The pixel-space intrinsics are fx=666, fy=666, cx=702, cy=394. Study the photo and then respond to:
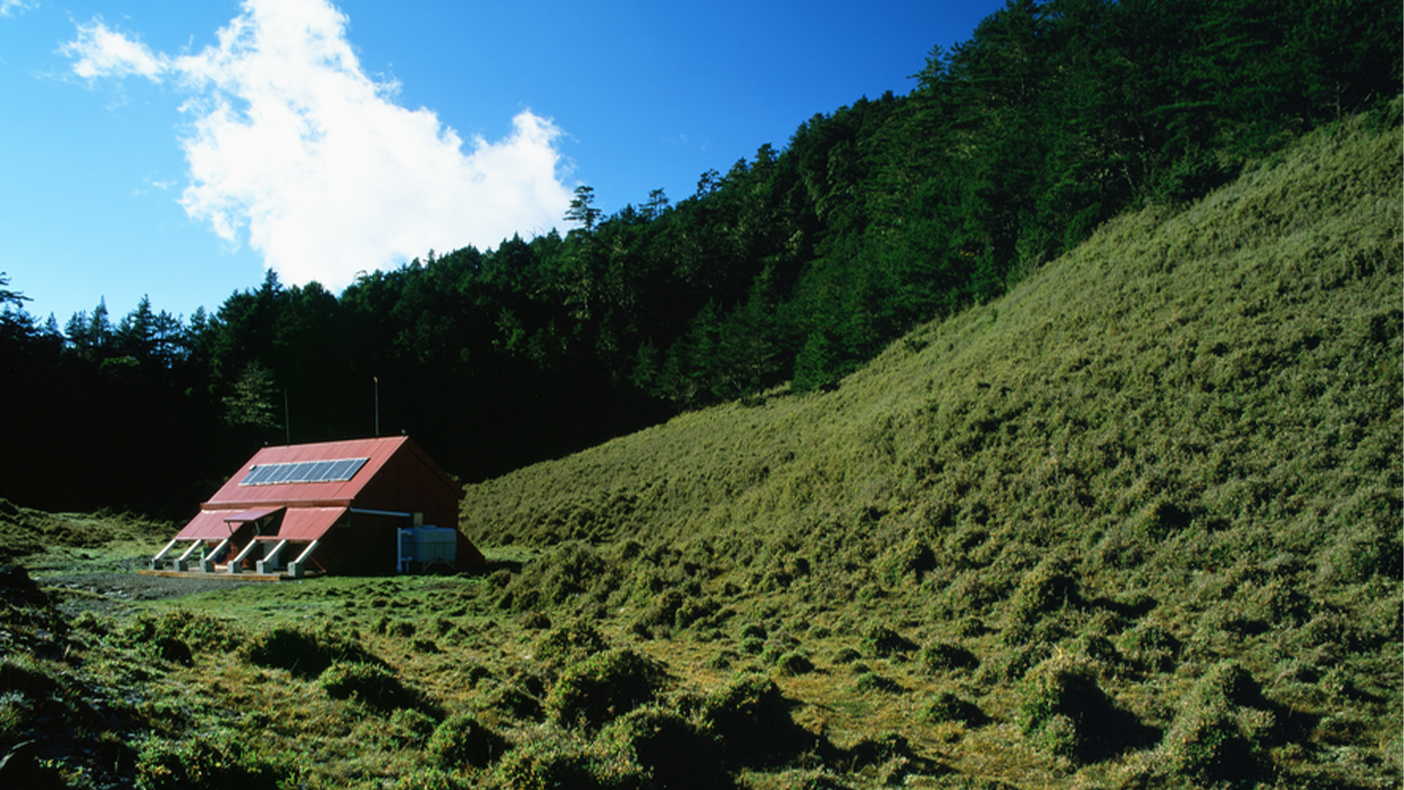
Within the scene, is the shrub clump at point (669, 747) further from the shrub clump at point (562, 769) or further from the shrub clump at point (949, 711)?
the shrub clump at point (949, 711)

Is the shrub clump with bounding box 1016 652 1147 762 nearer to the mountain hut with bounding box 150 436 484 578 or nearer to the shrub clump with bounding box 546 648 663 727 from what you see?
the shrub clump with bounding box 546 648 663 727

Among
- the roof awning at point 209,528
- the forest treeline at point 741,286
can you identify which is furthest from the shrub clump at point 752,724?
the forest treeline at point 741,286

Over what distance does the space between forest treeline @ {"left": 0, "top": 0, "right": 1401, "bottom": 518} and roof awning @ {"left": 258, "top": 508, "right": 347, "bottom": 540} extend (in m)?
28.6

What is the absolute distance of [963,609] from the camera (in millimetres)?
14461

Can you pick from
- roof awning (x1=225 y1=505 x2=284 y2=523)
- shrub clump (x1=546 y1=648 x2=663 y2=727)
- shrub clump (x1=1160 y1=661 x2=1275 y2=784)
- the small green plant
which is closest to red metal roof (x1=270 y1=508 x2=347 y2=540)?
roof awning (x1=225 y1=505 x2=284 y2=523)

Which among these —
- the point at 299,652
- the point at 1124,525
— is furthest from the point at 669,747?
the point at 1124,525

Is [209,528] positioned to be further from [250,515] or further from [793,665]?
[793,665]

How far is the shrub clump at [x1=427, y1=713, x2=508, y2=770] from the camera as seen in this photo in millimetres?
7023

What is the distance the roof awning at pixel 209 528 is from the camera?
2633 cm

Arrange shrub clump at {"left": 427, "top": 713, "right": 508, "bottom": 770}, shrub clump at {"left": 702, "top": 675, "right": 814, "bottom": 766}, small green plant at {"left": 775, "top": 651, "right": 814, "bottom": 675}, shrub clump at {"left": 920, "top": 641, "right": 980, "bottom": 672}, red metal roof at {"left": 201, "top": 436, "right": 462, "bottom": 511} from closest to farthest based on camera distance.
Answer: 1. shrub clump at {"left": 427, "top": 713, "right": 508, "bottom": 770}
2. shrub clump at {"left": 702, "top": 675, "right": 814, "bottom": 766}
3. shrub clump at {"left": 920, "top": 641, "right": 980, "bottom": 672}
4. small green plant at {"left": 775, "top": 651, "right": 814, "bottom": 675}
5. red metal roof at {"left": 201, "top": 436, "right": 462, "bottom": 511}

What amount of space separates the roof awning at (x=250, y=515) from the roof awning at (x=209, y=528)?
0.30m

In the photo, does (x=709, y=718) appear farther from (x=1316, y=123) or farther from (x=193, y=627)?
(x=1316, y=123)

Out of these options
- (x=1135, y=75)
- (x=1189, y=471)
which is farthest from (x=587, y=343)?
(x=1189, y=471)

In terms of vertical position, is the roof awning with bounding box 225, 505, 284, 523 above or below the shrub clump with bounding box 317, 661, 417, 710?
above
